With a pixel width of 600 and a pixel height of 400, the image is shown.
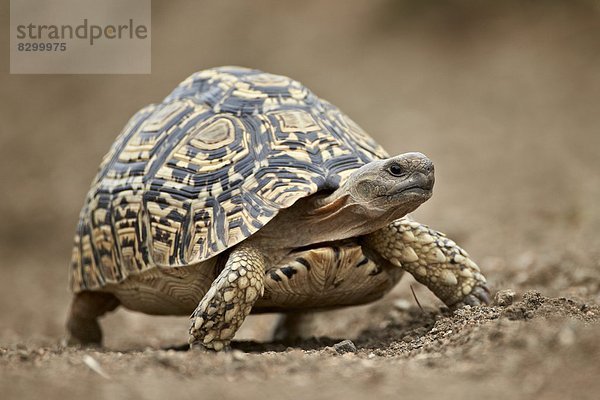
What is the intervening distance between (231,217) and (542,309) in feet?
6.34

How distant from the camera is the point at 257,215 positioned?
5.18 m

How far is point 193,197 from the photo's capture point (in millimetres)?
5484

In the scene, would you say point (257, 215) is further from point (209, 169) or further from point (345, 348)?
point (345, 348)

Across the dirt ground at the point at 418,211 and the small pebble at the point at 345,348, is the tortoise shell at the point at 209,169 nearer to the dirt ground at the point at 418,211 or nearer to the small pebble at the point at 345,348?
the dirt ground at the point at 418,211

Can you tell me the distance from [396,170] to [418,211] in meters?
6.95

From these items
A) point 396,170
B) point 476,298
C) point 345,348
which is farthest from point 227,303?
point 476,298

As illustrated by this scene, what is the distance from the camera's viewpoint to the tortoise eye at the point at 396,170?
5.07 m

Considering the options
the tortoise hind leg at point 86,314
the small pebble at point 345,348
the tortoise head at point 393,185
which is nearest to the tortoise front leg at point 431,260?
the tortoise head at point 393,185

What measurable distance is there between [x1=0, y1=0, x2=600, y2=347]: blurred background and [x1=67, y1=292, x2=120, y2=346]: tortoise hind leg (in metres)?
0.51

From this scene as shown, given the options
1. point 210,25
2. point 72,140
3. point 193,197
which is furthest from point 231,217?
point 210,25

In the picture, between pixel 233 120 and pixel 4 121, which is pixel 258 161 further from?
pixel 4 121

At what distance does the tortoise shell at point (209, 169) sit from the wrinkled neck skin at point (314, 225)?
161 mm

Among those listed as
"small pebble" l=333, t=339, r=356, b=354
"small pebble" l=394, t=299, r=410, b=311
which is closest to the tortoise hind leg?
"small pebble" l=394, t=299, r=410, b=311

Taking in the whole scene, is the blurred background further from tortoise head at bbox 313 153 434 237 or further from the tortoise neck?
tortoise head at bbox 313 153 434 237
